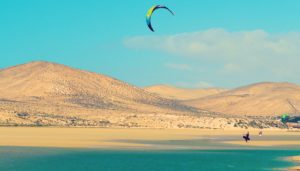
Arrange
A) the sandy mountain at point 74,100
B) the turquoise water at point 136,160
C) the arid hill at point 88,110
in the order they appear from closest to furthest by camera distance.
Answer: the turquoise water at point 136,160 < the arid hill at point 88,110 < the sandy mountain at point 74,100

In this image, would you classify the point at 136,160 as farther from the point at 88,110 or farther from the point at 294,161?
the point at 88,110

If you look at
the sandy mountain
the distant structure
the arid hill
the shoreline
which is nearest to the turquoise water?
the shoreline

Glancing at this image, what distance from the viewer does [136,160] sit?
166ft

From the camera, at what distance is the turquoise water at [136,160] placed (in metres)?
45.1

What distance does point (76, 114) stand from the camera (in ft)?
476

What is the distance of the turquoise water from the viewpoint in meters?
45.1

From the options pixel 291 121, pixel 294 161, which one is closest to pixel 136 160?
pixel 294 161

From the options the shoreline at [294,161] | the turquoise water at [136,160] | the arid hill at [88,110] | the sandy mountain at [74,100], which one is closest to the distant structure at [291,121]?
the arid hill at [88,110]

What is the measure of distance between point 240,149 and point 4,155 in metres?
23.7

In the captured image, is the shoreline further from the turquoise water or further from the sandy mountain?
the sandy mountain

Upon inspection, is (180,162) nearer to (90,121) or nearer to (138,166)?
(138,166)

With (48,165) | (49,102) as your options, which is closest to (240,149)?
(48,165)

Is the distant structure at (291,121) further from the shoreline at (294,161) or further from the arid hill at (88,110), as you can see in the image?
the shoreline at (294,161)

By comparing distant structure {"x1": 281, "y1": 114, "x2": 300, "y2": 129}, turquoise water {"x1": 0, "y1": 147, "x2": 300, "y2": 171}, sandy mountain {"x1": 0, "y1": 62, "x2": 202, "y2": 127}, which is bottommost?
turquoise water {"x1": 0, "y1": 147, "x2": 300, "y2": 171}
